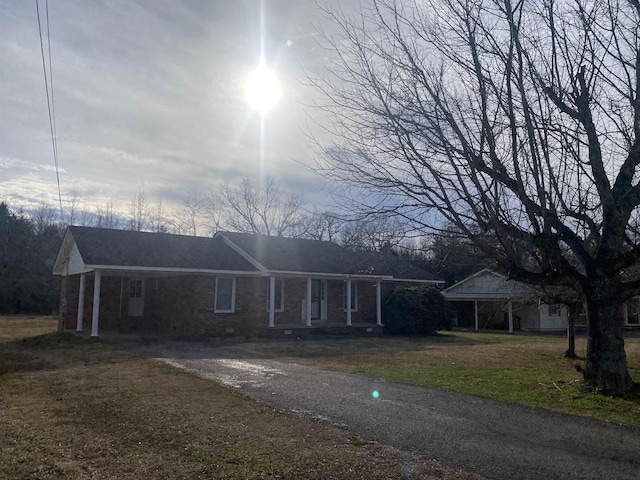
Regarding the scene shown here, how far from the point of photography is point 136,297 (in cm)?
2350

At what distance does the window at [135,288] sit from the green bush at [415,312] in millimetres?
11158

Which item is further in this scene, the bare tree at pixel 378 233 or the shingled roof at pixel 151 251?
Answer: the shingled roof at pixel 151 251

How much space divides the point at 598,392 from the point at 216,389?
20.3 ft

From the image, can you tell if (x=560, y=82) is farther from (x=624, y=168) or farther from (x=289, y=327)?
(x=289, y=327)

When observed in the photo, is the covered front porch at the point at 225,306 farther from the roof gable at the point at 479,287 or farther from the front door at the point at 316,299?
the roof gable at the point at 479,287

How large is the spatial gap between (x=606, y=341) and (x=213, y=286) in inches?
563

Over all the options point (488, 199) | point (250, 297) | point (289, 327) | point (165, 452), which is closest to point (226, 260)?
point (250, 297)

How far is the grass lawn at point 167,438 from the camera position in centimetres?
477

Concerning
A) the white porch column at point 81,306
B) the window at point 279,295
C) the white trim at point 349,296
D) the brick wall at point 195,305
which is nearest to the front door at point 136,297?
the brick wall at point 195,305

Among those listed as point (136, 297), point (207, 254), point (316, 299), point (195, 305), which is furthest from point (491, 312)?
point (136, 297)

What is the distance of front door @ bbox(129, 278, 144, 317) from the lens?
76.5 feet

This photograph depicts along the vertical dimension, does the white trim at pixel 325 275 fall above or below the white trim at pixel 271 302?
above

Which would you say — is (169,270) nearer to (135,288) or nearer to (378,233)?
(135,288)

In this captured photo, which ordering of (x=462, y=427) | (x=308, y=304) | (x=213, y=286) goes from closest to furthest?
1. (x=462, y=427)
2. (x=213, y=286)
3. (x=308, y=304)
